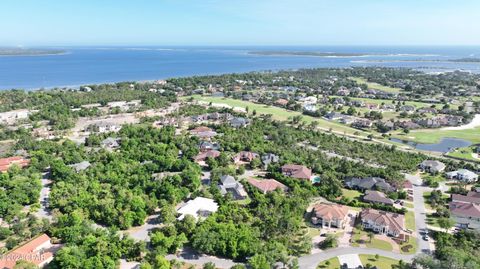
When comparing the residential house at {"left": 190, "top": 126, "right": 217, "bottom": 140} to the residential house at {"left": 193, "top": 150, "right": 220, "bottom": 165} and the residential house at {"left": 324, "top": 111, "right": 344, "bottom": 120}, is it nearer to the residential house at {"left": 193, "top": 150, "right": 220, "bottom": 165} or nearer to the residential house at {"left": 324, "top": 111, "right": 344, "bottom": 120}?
the residential house at {"left": 193, "top": 150, "right": 220, "bottom": 165}

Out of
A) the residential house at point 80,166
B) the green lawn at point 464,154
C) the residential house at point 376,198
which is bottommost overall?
the green lawn at point 464,154

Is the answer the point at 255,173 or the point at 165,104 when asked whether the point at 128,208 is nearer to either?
the point at 255,173

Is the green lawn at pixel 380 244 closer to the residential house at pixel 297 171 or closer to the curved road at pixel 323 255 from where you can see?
the curved road at pixel 323 255

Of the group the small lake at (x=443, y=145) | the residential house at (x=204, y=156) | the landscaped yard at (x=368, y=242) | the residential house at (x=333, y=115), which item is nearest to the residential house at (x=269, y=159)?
the residential house at (x=204, y=156)

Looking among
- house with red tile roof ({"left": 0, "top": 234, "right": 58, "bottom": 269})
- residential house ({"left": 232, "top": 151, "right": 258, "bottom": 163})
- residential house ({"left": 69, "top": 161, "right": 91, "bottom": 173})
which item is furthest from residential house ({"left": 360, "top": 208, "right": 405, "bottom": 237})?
residential house ({"left": 69, "top": 161, "right": 91, "bottom": 173})

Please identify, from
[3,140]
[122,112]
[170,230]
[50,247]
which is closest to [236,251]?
[170,230]

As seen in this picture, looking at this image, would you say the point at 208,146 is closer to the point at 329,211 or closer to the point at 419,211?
the point at 329,211

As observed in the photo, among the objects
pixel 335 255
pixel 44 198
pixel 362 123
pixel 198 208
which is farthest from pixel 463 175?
pixel 44 198
